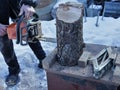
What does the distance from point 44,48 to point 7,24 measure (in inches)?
37.6

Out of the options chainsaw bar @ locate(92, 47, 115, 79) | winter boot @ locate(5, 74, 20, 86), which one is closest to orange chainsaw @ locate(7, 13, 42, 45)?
chainsaw bar @ locate(92, 47, 115, 79)

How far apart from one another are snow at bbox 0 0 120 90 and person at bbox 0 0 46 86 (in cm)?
12

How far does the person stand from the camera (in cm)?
263

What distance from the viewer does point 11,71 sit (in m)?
3.10

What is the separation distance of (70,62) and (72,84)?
19cm

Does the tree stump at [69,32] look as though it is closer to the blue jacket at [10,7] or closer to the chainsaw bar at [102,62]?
the chainsaw bar at [102,62]

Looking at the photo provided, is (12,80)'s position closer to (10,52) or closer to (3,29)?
(10,52)

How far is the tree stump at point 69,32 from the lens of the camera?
2.00m

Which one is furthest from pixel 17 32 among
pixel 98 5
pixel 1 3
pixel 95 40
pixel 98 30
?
pixel 98 5

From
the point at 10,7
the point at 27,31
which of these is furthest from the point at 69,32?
the point at 10,7

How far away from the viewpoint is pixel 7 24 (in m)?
2.82

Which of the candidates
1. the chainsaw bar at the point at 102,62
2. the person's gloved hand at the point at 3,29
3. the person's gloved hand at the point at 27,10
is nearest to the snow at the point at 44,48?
the person's gloved hand at the point at 3,29

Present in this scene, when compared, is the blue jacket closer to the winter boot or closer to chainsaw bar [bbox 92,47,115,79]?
the winter boot

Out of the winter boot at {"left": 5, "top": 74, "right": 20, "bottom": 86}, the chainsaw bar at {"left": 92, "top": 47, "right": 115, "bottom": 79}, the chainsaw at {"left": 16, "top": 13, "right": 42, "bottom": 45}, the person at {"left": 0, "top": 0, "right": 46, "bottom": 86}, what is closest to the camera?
the chainsaw bar at {"left": 92, "top": 47, "right": 115, "bottom": 79}
